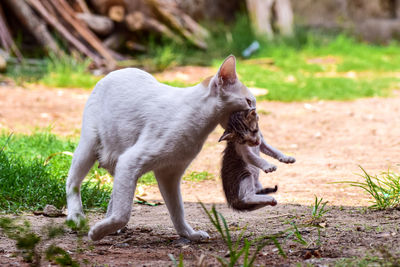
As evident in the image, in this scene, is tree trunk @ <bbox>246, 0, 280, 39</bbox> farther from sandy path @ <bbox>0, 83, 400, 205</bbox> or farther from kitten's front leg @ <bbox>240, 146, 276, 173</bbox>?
kitten's front leg @ <bbox>240, 146, 276, 173</bbox>

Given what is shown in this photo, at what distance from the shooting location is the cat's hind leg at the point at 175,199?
10.4ft

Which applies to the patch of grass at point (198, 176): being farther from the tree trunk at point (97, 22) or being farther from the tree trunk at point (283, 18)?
the tree trunk at point (283, 18)

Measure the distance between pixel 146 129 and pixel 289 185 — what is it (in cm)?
205

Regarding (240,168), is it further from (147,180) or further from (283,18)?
(283,18)

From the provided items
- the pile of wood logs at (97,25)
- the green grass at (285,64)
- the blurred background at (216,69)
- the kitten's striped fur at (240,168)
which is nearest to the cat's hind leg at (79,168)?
the blurred background at (216,69)

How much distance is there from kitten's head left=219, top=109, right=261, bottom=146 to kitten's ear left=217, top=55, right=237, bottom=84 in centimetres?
17

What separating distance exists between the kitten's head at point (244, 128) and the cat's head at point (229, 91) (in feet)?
0.14

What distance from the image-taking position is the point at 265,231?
329 cm

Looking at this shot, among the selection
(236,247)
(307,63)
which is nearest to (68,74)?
(307,63)

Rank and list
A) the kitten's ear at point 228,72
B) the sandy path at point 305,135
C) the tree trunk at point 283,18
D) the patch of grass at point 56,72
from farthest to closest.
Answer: the tree trunk at point 283,18
the patch of grass at point 56,72
the sandy path at point 305,135
the kitten's ear at point 228,72

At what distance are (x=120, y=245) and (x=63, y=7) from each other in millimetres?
7665

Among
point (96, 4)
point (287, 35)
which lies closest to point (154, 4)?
point (96, 4)

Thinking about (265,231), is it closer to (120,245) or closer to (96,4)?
(120,245)

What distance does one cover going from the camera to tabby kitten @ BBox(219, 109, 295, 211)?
9.10ft
